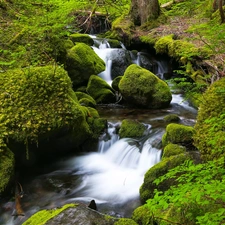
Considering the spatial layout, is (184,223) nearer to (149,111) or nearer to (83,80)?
(149,111)

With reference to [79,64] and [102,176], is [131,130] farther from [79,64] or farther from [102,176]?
[79,64]

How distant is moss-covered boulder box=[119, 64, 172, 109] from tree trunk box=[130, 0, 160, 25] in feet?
20.8

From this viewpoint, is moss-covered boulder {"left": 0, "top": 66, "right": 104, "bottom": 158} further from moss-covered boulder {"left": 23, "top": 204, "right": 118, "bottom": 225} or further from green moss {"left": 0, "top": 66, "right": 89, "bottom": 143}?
moss-covered boulder {"left": 23, "top": 204, "right": 118, "bottom": 225}

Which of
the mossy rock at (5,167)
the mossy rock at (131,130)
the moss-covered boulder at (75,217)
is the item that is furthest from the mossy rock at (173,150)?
the mossy rock at (5,167)

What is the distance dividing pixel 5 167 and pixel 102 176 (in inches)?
77.9

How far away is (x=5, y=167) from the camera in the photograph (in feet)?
15.8

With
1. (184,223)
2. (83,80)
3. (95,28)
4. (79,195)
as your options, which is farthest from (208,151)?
(95,28)

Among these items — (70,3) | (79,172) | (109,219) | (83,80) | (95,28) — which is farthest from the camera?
(95,28)

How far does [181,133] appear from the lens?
5.58 m

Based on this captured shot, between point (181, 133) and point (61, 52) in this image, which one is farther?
point (61, 52)

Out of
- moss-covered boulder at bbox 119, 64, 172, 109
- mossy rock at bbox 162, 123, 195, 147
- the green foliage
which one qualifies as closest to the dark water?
mossy rock at bbox 162, 123, 195, 147

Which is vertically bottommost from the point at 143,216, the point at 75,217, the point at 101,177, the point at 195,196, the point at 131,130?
the point at 101,177

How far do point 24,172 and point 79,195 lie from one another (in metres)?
1.27

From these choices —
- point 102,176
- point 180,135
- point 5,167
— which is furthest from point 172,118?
point 5,167
